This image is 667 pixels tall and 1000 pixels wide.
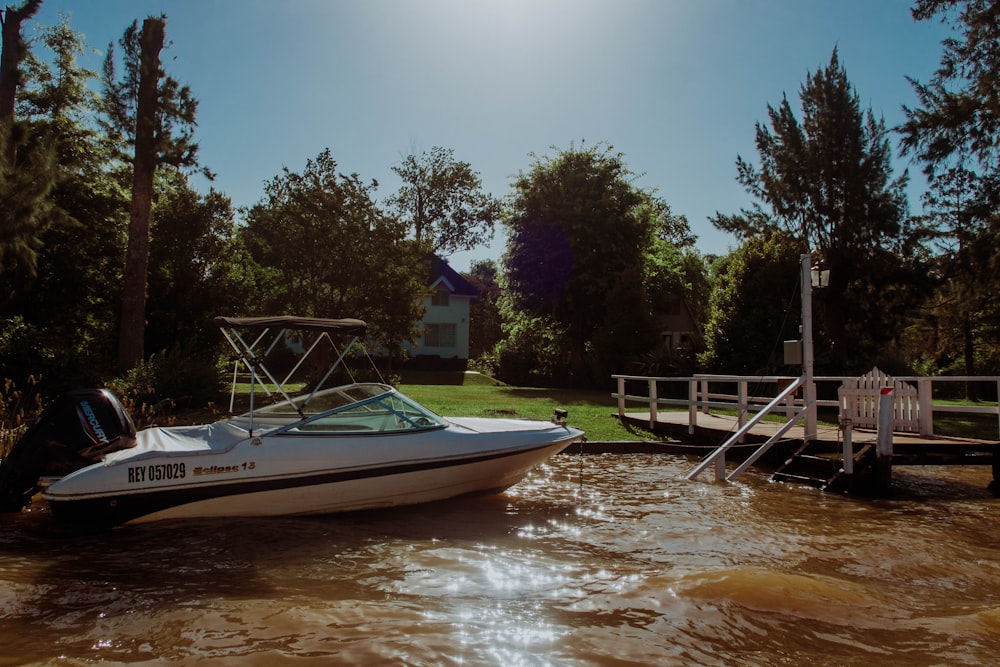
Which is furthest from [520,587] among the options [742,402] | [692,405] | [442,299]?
[442,299]

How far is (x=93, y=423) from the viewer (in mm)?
6730

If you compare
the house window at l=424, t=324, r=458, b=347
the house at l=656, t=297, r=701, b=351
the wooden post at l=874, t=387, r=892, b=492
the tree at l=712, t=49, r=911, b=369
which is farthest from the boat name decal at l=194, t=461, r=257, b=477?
the house window at l=424, t=324, r=458, b=347

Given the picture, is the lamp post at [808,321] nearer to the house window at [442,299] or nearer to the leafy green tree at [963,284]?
the leafy green tree at [963,284]

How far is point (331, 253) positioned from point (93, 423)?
14047 millimetres

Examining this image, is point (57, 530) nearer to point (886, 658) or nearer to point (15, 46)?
point (886, 658)

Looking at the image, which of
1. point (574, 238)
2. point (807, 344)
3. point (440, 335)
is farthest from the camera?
point (440, 335)

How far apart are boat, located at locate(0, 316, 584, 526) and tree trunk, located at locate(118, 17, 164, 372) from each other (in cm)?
1091

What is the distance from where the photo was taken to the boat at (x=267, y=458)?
21.3ft

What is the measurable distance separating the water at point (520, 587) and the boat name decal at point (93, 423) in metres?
0.93

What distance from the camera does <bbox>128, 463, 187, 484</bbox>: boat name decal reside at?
21.1ft

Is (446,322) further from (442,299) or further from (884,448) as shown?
(884,448)

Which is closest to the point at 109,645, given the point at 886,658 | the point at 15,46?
the point at 886,658

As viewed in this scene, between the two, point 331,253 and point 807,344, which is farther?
point 331,253

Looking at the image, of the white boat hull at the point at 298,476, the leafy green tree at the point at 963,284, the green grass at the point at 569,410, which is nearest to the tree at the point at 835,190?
the leafy green tree at the point at 963,284
